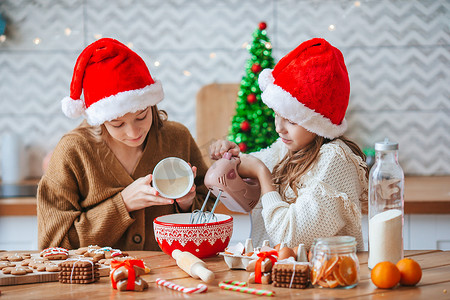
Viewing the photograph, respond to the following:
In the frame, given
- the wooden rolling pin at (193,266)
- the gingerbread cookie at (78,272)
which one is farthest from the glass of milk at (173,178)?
the gingerbread cookie at (78,272)

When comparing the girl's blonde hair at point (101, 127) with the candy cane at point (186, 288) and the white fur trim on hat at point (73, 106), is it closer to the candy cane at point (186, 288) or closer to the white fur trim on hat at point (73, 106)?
the white fur trim on hat at point (73, 106)

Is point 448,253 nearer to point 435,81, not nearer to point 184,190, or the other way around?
point 184,190

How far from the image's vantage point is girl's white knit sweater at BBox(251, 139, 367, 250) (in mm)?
1441

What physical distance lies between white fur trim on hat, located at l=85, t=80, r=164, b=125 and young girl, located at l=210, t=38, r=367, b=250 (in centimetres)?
33

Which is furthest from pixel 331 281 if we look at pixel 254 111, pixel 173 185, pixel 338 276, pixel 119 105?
pixel 254 111

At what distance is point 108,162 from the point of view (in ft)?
5.71

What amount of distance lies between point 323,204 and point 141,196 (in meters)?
0.51

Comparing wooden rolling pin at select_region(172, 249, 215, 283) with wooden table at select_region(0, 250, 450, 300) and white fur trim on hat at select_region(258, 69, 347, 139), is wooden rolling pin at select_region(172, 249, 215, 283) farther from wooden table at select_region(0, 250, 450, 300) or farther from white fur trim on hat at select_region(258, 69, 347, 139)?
white fur trim on hat at select_region(258, 69, 347, 139)

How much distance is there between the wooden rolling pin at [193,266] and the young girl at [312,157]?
29 centimetres

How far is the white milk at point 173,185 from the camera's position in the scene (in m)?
1.57

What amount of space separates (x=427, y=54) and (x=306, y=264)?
218 centimetres

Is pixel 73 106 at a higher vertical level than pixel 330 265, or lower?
higher

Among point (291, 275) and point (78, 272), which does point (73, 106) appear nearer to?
point (78, 272)

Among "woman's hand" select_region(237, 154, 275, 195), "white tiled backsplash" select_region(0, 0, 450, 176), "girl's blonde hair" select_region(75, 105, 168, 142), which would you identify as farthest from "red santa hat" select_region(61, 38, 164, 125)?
"white tiled backsplash" select_region(0, 0, 450, 176)
